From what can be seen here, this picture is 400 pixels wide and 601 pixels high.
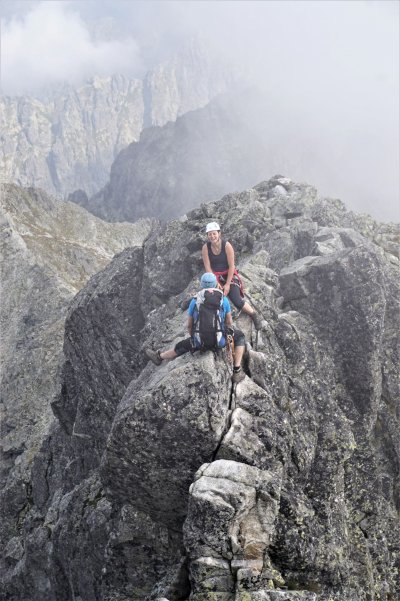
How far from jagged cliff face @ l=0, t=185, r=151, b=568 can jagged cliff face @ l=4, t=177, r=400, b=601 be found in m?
21.0

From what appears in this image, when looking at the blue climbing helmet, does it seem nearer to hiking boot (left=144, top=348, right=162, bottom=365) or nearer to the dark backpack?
the dark backpack

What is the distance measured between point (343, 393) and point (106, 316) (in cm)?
1648

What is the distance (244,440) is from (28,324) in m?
75.1

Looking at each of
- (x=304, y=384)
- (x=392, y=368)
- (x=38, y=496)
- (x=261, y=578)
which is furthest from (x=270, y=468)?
(x=38, y=496)

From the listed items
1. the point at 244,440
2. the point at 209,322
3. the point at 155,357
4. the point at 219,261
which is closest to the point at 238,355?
the point at 209,322

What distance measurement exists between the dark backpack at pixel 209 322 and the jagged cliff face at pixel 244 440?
0.69 m

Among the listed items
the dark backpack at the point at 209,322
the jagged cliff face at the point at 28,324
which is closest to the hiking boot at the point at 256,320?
the dark backpack at the point at 209,322

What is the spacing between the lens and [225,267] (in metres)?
24.7

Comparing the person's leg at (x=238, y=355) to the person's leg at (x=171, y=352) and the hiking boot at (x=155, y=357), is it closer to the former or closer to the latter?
the person's leg at (x=171, y=352)

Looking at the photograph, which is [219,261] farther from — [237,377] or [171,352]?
[237,377]

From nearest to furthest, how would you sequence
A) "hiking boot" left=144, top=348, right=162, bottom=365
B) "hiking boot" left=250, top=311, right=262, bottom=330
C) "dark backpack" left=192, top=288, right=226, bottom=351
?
1. "dark backpack" left=192, top=288, right=226, bottom=351
2. "hiking boot" left=144, top=348, right=162, bottom=365
3. "hiking boot" left=250, top=311, right=262, bottom=330


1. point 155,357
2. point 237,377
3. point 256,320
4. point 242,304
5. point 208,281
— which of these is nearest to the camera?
point 208,281

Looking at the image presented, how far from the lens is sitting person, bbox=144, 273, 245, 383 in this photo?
2042cm

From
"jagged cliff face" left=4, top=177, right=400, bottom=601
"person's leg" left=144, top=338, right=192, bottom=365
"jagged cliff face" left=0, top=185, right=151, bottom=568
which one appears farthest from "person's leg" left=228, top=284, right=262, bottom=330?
"jagged cliff face" left=0, top=185, right=151, bottom=568
